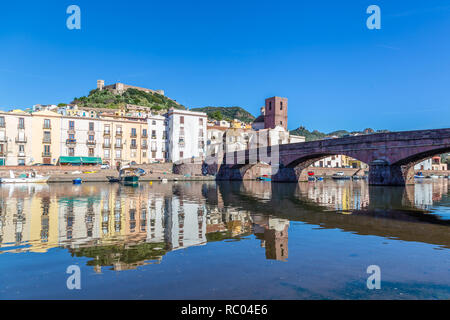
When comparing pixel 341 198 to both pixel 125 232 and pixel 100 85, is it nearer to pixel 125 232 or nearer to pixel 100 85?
pixel 125 232

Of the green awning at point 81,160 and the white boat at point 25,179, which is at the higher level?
the green awning at point 81,160

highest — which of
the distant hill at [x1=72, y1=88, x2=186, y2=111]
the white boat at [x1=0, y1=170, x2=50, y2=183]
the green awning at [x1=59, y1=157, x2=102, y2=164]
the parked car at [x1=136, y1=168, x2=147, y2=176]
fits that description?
the distant hill at [x1=72, y1=88, x2=186, y2=111]

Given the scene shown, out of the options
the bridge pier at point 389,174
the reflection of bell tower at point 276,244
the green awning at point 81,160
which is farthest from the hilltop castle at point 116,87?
the reflection of bell tower at point 276,244

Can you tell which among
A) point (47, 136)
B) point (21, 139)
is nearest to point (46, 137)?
point (47, 136)

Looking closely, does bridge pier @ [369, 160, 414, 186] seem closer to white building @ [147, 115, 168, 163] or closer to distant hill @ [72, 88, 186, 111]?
white building @ [147, 115, 168, 163]

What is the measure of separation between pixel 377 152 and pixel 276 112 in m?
61.6

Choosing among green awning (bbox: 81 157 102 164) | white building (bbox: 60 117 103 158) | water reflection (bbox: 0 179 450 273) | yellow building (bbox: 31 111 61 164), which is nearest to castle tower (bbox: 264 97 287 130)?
white building (bbox: 60 117 103 158)

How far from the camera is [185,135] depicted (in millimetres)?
70250

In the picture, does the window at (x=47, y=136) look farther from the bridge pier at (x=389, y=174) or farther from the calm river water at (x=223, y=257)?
the bridge pier at (x=389, y=174)

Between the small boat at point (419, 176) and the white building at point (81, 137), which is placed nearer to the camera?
the white building at point (81, 137)

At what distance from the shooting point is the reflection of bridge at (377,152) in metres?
35.3

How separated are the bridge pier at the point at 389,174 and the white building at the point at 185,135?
3729cm

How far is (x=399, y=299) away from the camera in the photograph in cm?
514

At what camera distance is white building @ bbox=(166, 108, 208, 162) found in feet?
227
